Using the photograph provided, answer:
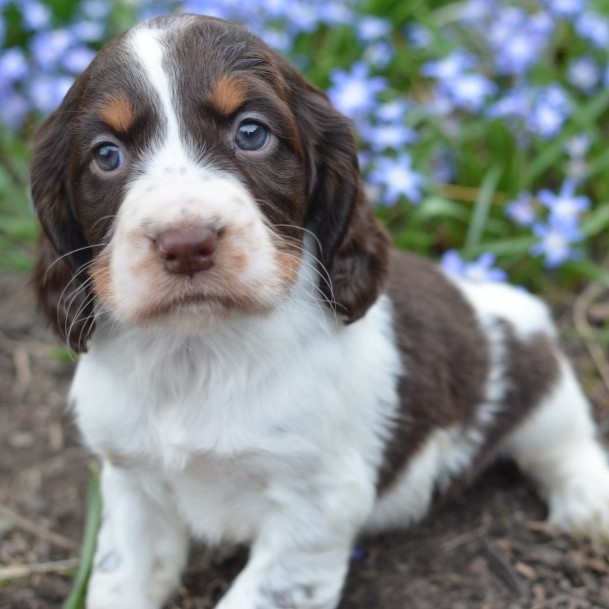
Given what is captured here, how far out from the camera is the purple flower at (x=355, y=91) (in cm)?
595

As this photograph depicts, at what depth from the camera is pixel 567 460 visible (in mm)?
4738

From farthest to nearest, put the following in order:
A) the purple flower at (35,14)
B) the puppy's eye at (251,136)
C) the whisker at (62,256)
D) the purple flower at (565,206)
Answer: the purple flower at (35,14) → the purple flower at (565,206) → the whisker at (62,256) → the puppy's eye at (251,136)

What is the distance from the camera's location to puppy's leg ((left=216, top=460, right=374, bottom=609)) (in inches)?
145

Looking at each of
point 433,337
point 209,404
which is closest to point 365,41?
point 433,337

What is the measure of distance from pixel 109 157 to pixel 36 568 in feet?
6.77

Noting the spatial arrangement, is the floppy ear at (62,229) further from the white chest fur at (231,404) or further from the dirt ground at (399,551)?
the dirt ground at (399,551)

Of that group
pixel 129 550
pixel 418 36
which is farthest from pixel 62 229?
pixel 418 36

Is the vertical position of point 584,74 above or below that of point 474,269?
above

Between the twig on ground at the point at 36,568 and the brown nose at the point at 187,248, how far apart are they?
206 cm

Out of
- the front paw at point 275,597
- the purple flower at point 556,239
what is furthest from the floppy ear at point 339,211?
the purple flower at point 556,239

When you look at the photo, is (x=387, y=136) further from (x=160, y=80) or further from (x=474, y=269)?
(x=160, y=80)

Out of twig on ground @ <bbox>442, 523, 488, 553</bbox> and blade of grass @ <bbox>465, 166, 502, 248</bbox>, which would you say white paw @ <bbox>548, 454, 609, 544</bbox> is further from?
blade of grass @ <bbox>465, 166, 502, 248</bbox>

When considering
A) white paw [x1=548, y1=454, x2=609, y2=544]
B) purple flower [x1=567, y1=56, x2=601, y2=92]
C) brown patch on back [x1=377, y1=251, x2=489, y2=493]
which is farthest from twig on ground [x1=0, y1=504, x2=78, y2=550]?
purple flower [x1=567, y1=56, x2=601, y2=92]

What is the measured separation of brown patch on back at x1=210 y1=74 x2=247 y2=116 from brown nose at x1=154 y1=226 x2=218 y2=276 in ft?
1.51
